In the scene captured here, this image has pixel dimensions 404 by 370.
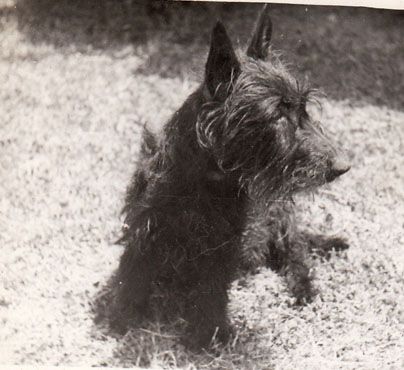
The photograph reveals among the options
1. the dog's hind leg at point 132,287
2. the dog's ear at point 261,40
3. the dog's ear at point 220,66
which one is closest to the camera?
the dog's ear at point 220,66

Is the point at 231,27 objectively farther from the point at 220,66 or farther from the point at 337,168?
the point at 337,168

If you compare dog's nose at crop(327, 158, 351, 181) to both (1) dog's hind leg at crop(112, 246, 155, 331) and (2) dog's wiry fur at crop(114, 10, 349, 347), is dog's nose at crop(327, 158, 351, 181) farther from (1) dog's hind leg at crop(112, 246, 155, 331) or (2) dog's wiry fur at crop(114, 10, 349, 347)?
(1) dog's hind leg at crop(112, 246, 155, 331)

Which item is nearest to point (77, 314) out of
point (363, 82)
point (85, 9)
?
point (85, 9)

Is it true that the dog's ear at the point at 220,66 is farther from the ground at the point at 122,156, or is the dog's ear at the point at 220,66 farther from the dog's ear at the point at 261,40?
the ground at the point at 122,156

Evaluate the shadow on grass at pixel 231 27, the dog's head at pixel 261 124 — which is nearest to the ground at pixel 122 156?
the shadow on grass at pixel 231 27

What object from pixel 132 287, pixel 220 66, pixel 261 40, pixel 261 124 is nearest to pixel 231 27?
pixel 261 40

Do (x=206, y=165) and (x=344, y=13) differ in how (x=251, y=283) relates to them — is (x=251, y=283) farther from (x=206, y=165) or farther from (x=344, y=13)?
(x=344, y=13)
